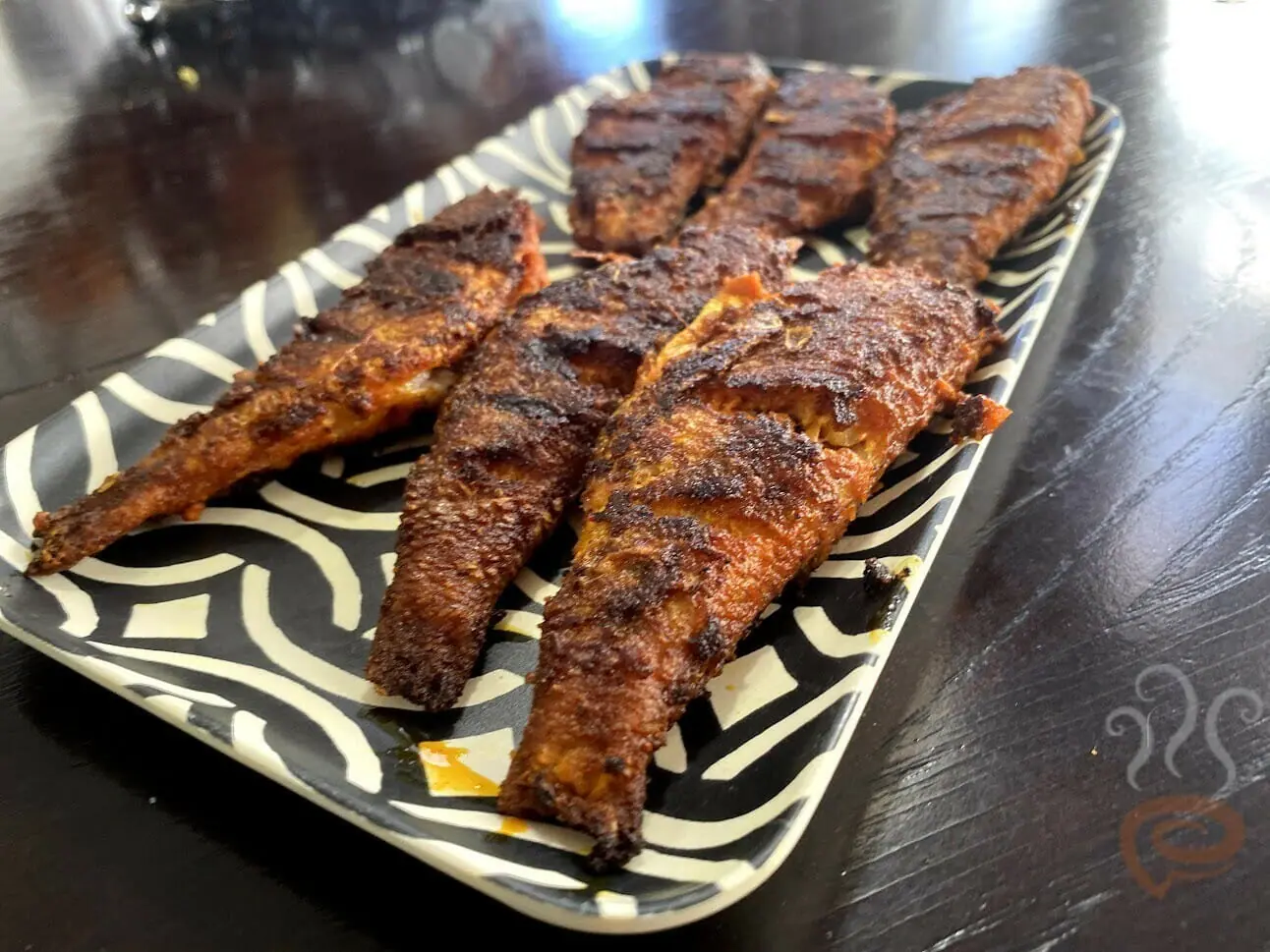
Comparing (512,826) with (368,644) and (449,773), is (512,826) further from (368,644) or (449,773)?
(368,644)

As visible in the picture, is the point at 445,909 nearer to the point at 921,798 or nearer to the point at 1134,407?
the point at 921,798

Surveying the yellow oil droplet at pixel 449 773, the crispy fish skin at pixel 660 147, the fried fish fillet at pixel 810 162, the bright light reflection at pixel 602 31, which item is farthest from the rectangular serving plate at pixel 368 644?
the bright light reflection at pixel 602 31

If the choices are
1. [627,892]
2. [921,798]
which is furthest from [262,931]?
[921,798]

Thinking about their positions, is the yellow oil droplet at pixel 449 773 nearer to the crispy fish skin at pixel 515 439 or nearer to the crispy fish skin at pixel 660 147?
the crispy fish skin at pixel 515 439

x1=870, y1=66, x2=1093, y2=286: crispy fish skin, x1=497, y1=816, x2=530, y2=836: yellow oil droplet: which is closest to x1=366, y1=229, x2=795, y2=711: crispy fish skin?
x1=497, y1=816, x2=530, y2=836: yellow oil droplet

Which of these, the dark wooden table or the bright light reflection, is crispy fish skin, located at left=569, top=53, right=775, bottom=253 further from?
the bright light reflection

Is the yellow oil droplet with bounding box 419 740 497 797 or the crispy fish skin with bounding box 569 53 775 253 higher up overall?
the crispy fish skin with bounding box 569 53 775 253
